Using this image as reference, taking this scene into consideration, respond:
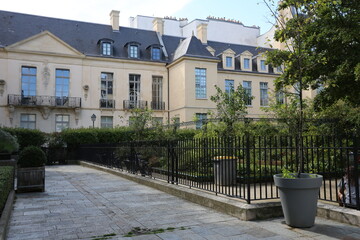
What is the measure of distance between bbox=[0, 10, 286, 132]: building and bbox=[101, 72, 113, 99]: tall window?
68 mm

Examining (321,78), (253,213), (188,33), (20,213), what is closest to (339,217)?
(253,213)

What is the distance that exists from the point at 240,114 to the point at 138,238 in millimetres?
12061

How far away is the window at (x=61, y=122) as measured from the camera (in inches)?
1196

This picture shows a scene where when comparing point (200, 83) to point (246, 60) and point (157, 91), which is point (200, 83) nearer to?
point (157, 91)

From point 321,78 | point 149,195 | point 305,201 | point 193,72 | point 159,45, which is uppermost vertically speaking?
point 159,45

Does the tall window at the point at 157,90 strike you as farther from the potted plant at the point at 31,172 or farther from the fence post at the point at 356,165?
the fence post at the point at 356,165

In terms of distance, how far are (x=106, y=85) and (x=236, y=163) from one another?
27333mm

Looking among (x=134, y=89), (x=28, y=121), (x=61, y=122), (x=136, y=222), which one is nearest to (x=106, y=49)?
(x=134, y=89)

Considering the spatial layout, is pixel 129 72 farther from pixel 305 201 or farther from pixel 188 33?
pixel 305 201

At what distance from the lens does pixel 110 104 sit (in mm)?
32625

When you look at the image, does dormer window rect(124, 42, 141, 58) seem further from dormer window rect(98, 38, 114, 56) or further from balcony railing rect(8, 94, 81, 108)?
balcony railing rect(8, 94, 81, 108)

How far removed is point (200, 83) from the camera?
109 feet

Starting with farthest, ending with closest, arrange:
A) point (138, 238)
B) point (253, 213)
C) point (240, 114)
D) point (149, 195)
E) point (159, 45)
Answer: point (159, 45) → point (240, 114) → point (149, 195) → point (253, 213) → point (138, 238)

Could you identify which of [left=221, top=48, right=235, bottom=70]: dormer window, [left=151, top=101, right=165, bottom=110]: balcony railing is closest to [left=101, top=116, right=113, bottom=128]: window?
[left=151, top=101, right=165, bottom=110]: balcony railing
